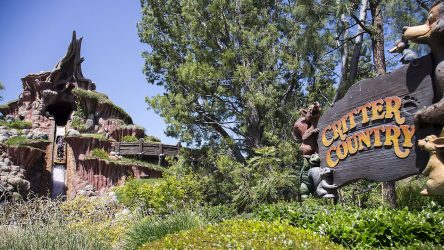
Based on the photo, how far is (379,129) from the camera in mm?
5336

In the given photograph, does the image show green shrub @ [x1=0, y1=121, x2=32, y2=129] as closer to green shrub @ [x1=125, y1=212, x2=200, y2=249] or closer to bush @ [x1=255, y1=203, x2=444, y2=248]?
green shrub @ [x1=125, y1=212, x2=200, y2=249]

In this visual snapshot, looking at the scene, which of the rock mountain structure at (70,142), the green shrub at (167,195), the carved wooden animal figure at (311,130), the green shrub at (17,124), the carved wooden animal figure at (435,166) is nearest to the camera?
the carved wooden animal figure at (435,166)

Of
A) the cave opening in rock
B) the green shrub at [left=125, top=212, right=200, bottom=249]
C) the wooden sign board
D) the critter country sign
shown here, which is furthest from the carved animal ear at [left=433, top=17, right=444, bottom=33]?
the cave opening in rock

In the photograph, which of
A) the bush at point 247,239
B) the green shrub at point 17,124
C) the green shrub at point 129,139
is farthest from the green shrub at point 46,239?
the green shrub at point 17,124

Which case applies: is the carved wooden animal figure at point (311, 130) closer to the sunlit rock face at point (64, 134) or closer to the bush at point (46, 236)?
the bush at point (46, 236)

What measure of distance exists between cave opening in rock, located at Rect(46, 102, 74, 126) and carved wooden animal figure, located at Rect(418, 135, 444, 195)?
27150 millimetres

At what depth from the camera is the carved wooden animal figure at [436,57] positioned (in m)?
4.41

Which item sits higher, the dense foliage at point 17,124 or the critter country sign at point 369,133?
the dense foliage at point 17,124

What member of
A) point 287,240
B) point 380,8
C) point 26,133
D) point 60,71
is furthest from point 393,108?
point 60,71

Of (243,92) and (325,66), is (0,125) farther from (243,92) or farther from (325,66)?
(325,66)

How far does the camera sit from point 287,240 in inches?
152

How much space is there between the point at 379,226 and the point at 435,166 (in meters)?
0.91

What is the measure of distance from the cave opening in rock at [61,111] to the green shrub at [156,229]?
23.1 meters

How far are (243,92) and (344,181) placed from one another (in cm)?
933
